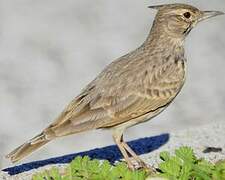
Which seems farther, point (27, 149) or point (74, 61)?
point (74, 61)

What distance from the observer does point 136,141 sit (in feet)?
38.6

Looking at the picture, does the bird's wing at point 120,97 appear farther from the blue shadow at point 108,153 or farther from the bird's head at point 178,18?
the blue shadow at point 108,153

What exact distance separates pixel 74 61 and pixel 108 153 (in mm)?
4960

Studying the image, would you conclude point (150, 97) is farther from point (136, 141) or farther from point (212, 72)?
point (212, 72)

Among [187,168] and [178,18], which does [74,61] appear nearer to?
[178,18]

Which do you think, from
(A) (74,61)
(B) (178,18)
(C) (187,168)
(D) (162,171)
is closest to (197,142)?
(B) (178,18)

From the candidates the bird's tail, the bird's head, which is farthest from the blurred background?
the bird's tail

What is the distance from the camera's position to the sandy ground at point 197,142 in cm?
1030

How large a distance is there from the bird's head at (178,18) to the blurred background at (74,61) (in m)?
2.13

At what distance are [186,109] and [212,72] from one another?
4.93ft

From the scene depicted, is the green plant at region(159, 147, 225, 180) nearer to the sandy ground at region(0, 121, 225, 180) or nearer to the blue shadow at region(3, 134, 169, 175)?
the sandy ground at region(0, 121, 225, 180)

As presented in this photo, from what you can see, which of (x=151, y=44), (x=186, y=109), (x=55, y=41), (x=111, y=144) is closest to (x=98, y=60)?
→ (x=55, y=41)

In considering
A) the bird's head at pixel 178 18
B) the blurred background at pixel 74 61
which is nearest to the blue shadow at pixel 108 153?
the blurred background at pixel 74 61

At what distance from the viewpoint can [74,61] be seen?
15836 millimetres
